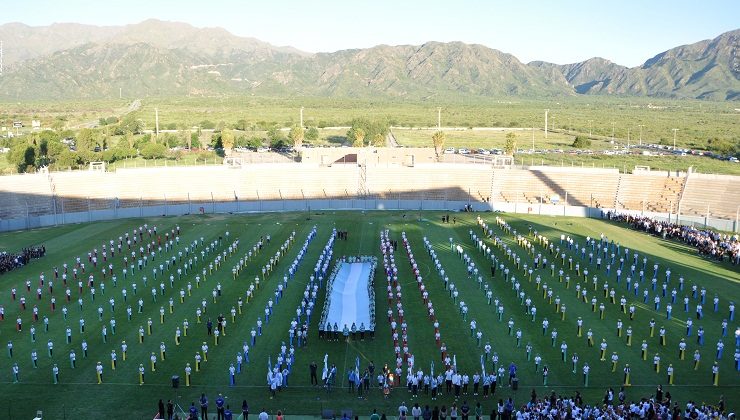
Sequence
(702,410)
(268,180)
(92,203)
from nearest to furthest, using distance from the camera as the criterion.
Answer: (702,410) < (92,203) < (268,180)

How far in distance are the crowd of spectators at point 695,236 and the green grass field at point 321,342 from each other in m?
1.30

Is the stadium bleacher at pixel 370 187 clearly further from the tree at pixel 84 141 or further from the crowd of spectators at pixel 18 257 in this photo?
the tree at pixel 84 141

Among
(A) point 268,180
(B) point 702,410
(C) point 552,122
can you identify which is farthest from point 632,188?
(C) point 552,122

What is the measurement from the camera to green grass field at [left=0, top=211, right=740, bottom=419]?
26.2 metres

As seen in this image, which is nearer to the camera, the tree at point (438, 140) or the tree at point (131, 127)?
the tree at point (438, 140)

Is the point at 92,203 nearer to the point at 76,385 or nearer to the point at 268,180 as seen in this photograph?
the point at 268,180

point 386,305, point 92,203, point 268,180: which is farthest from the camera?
point 268,180

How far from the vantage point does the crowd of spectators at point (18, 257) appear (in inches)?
1773

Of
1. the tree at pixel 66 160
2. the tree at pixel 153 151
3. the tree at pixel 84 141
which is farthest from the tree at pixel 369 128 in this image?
the tree at pixel 66 160

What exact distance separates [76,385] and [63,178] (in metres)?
49.5

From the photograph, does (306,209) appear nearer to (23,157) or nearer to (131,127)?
(23,157)

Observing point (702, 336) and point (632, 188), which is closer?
point (702, 336)

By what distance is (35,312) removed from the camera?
113 feet

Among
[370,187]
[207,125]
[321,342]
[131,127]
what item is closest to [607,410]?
[321,342]
